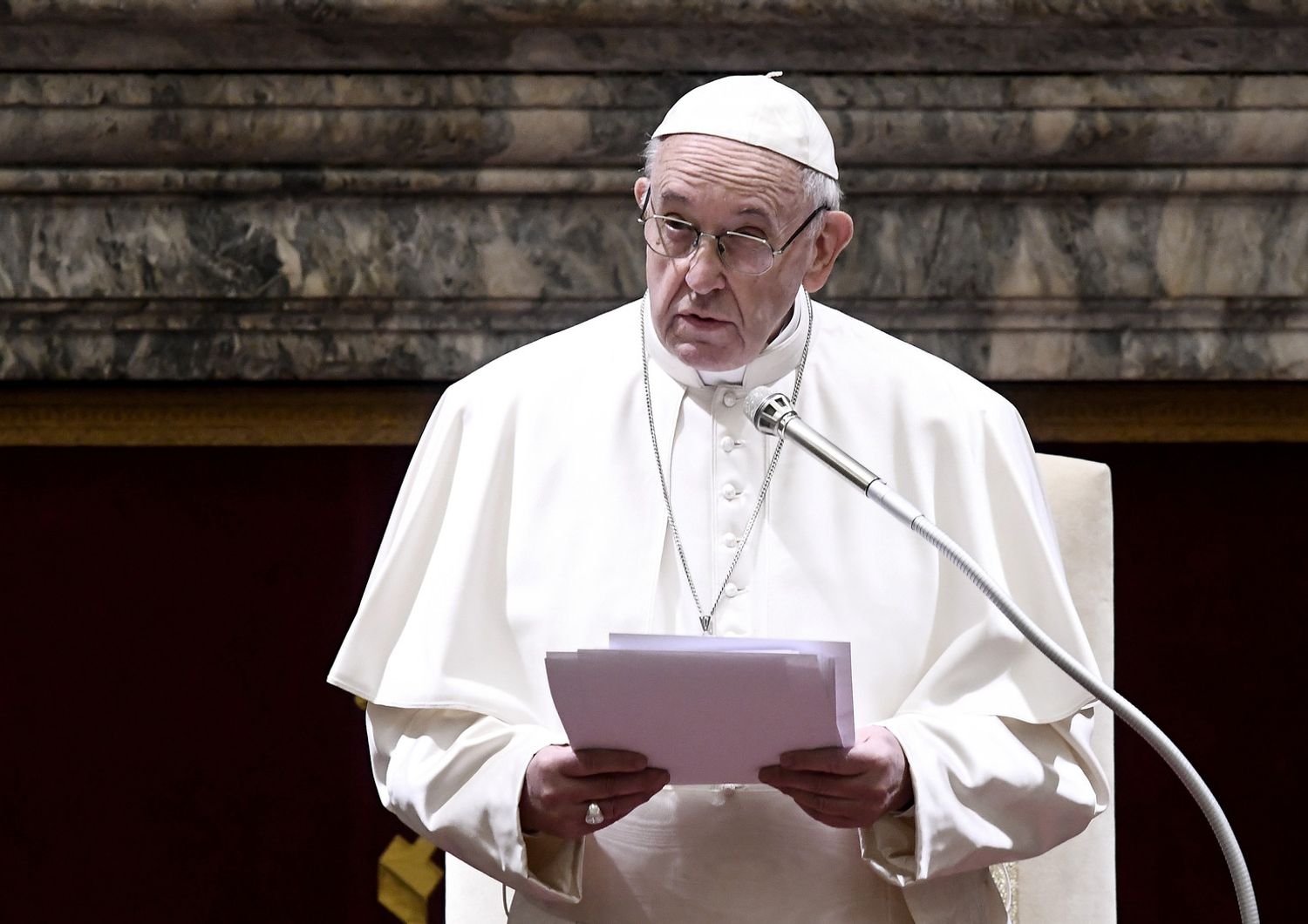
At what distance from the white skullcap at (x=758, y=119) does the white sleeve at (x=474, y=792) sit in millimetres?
873

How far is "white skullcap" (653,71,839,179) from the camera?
8.34 feet

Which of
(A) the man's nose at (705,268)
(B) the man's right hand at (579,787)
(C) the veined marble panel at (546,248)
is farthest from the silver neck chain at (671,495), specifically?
(C) the veined marble panel at (546,248)

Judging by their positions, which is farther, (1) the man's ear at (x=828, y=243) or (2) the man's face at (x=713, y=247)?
(1) the man's ear at (x=828, y=243)

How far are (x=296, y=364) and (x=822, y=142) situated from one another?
4.74 ft

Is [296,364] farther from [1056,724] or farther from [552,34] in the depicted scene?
[1056,724]

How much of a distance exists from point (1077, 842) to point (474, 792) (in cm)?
110

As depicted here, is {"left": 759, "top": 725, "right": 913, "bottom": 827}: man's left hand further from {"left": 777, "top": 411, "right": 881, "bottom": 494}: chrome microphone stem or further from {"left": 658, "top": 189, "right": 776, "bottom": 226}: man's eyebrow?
{"left": 658, "top": 189, "right": 776, "bottom": 226}: man's eyebrow

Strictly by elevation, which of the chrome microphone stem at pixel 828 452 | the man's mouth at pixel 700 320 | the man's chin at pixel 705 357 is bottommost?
the chrome microphone stem at pixel 828 452

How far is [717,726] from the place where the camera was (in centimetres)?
209

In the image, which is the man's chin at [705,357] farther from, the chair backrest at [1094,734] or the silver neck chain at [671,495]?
the chair backrest at [1094,734]

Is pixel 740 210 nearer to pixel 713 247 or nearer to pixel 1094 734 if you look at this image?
pixel 713 247

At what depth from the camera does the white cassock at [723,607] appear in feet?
7.84

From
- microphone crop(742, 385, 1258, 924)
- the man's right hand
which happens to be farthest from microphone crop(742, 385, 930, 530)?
the man's right hand

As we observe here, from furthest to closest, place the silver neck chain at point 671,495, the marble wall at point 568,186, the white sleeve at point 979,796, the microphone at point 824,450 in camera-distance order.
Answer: the marble wall at point 568,186, the silver neck chain at point 671,495, the white sleeve at point 979,796, the microphone at point 824,450
